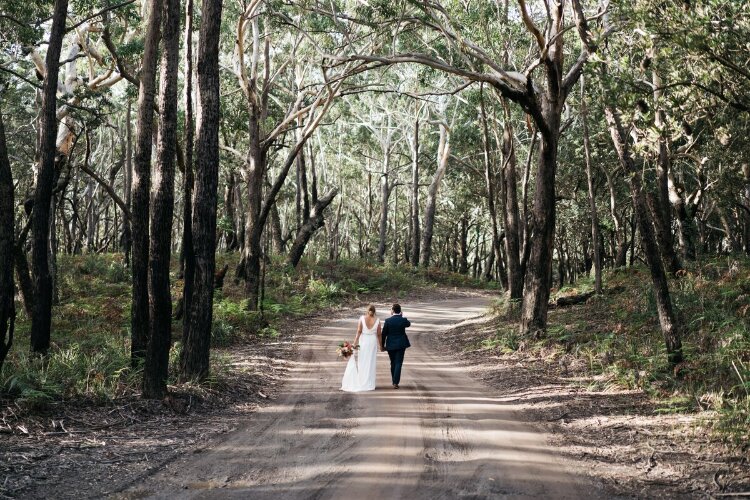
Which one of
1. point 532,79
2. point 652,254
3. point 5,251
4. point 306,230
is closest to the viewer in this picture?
point 5,251

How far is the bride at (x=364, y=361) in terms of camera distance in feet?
38.8

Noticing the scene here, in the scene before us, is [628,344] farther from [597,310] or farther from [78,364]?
[78,364]

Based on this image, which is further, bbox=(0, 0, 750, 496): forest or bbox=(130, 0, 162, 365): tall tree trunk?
bbox=(130, 0, 162, 365): tall tree trunk

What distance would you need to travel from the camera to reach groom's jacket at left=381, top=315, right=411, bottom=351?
12273 millimetres

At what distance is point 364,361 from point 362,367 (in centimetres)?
13

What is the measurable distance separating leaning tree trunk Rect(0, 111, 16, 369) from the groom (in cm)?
618

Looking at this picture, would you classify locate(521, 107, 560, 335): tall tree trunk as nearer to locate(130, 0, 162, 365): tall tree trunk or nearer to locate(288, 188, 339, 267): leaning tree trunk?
locate(130, 0, 162, 365): tall tree trunk

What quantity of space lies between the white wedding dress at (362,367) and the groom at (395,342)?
256 mm

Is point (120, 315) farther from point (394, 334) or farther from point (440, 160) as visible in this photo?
point (440, 160)

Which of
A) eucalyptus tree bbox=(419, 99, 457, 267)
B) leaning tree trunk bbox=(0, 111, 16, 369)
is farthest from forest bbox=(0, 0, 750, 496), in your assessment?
eucalyptus tree bbox=(419, 99, 457, 267)

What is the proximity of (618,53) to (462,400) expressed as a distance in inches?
240

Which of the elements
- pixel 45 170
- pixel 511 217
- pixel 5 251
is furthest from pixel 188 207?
pixel 511 217

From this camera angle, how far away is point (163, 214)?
1013 cm

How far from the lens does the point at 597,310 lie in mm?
18031
